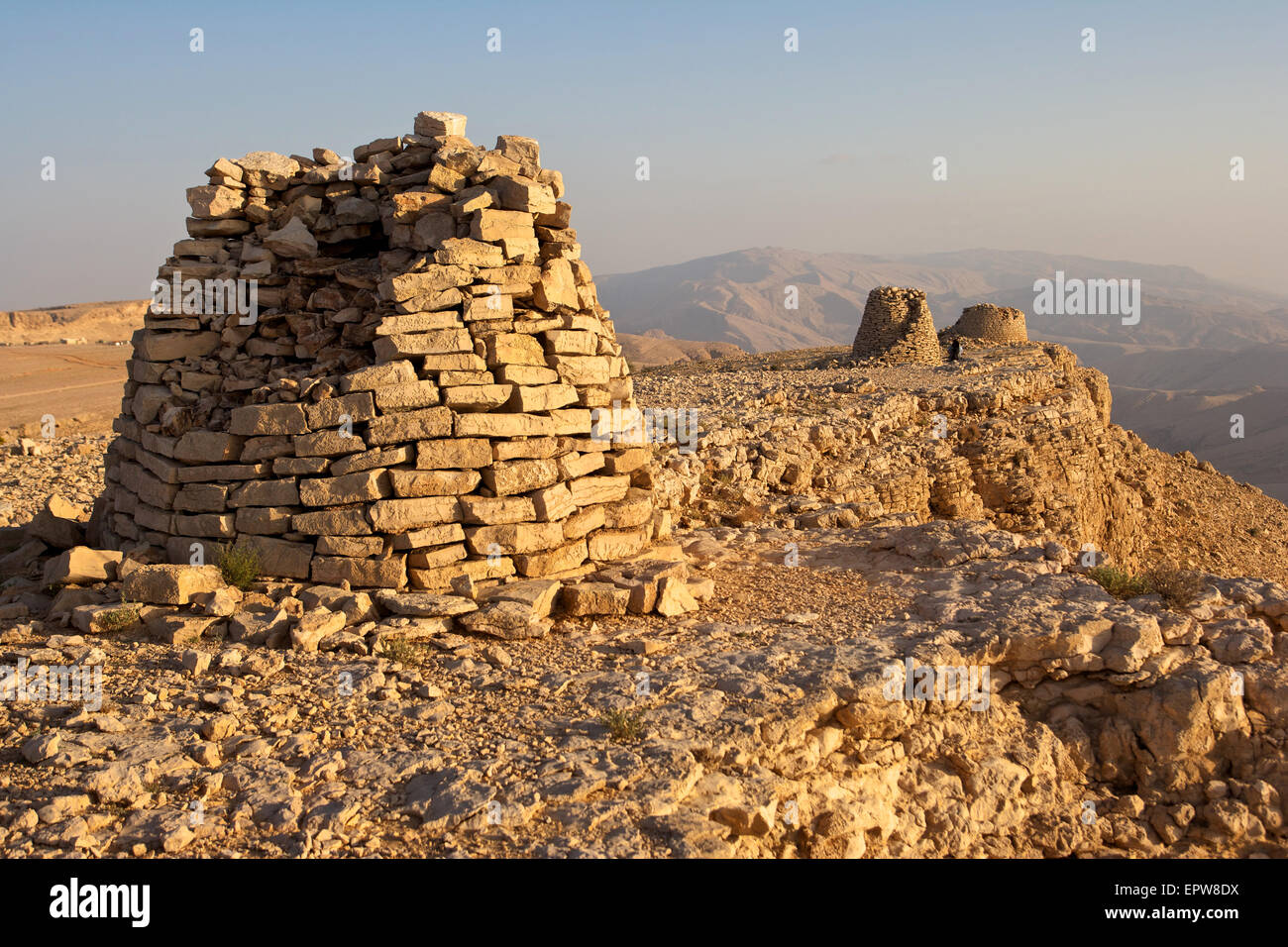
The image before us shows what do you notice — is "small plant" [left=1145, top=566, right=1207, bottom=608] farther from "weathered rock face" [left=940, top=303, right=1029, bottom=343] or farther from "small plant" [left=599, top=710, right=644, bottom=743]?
"weathered rock face" [left=940, top=303, right=1029, bottom=343]

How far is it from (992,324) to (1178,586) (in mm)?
25082

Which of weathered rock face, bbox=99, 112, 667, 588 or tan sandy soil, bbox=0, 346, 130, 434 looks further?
tan sandy soil, bbox=0, 346, 130, 434

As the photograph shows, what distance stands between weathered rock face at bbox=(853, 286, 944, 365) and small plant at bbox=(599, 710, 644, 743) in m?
21.4

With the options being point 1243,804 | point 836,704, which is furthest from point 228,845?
point 1243,804

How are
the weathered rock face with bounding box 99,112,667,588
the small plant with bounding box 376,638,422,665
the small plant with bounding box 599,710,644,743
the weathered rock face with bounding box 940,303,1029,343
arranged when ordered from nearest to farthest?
1. the small plant with bounding box 599,710,644,743
2. the small plant with bounding box 376,638,422,665
3. the weathered rock face with bounding box 99,112,667,588
4. the weathered rock face with bounding box 940,303,1029,343

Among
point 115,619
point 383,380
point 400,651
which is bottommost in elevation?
point 400,651

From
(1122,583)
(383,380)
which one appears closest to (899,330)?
(1122,583)

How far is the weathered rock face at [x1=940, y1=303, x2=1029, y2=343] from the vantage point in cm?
2869

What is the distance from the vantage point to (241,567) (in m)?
5.64

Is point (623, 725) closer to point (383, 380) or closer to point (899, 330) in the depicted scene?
point (383, 380)

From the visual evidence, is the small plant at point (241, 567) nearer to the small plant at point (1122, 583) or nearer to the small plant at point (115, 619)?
the small plant at point (115, 619)

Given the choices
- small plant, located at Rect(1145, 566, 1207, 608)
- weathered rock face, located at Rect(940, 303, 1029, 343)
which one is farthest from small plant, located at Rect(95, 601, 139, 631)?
weathered rock face, located at Rect(940, 303, 1029, 343)

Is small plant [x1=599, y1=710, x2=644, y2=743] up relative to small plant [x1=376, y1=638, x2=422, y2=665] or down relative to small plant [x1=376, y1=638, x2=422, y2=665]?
down

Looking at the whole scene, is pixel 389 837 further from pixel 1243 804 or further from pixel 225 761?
pixel 1243 804
